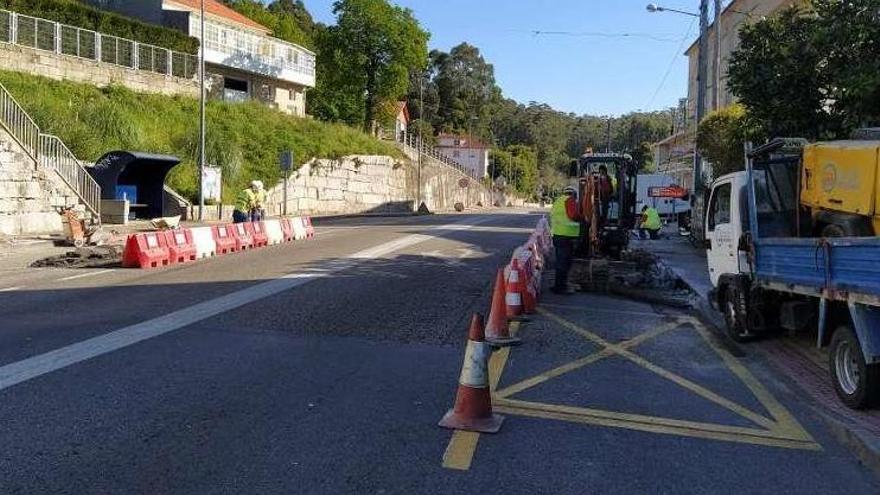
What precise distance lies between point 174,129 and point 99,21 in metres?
7.35

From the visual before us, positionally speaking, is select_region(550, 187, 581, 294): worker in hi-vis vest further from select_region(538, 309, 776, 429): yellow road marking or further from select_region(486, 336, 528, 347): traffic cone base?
select_region(486, 336, 528, 347): traffic cone base

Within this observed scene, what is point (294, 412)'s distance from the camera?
5824 mm

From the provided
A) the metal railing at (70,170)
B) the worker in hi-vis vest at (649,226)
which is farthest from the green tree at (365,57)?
the metal railing at (70,170)

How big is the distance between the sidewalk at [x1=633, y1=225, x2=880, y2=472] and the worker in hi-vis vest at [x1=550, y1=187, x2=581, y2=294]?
2.11 meters

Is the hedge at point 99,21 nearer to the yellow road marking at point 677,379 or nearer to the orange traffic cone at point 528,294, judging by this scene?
the orange traffic cone at point 528,294

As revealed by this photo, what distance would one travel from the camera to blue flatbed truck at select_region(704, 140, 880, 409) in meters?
6.34

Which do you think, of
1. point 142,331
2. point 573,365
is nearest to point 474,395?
point 573,365

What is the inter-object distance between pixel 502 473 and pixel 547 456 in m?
0.46

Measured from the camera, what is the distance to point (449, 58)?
140875mm

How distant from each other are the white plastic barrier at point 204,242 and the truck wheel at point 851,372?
42.0 feet

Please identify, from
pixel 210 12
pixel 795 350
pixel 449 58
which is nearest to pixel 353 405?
pixel 795 350

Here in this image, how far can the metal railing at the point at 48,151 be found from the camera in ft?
69.4

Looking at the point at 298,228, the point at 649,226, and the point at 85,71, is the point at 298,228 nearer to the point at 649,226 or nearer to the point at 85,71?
the point at 649,226

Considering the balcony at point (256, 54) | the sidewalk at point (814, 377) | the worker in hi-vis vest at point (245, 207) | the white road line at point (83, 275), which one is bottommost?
the sidewalk at point (814, 377)
